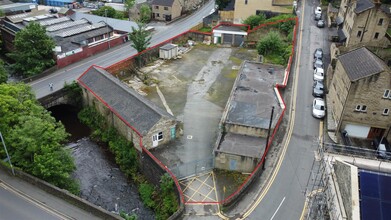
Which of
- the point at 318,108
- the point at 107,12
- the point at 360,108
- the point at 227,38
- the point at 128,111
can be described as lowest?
the point at 128,111

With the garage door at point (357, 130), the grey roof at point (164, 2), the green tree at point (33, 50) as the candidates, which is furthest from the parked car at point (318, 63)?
the grey roof at point (164, 2)

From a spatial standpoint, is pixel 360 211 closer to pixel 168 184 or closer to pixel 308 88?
pixel 168 184

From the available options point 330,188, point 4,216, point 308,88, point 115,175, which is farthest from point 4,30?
point 330,188

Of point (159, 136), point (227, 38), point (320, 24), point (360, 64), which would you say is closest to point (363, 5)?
point (320, 24)

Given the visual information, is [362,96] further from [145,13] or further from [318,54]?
[145,13]

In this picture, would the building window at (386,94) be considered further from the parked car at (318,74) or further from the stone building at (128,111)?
the stone building at (128,111)

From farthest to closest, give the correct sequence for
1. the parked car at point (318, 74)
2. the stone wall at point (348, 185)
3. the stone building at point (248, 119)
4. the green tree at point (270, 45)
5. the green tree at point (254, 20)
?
the green tree at point (254, 20)
the green tree at point (270, 45)
the parked car at point (318, 74)
the stone building at point (248, 119)
the stone wall at point (348, 185)
